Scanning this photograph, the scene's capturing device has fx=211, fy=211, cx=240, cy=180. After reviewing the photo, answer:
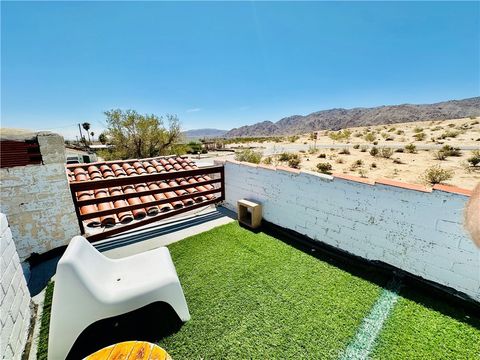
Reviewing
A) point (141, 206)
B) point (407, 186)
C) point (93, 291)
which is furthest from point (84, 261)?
point (407, 186)

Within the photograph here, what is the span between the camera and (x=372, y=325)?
2.18m

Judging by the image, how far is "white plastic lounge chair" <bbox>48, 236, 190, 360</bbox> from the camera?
1735 millimetres

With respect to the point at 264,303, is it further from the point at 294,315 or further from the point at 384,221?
the point at 384,221

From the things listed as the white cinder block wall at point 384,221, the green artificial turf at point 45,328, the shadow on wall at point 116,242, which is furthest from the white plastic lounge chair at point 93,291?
the white cinder block wall at point 384,221

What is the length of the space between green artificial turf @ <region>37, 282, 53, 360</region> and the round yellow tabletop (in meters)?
1.06

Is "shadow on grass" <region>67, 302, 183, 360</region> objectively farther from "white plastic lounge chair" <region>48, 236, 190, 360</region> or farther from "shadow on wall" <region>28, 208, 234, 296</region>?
"shadow on wall" <region>28, 208, 234, 296</region>

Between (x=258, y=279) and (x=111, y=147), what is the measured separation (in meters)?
16.9

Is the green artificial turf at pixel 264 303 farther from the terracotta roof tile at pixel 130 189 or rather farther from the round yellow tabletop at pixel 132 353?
the terracotta roof tile at pixel 130 189

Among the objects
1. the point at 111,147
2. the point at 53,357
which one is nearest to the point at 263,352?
the point at 53,357

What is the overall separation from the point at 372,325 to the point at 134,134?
55.5ft

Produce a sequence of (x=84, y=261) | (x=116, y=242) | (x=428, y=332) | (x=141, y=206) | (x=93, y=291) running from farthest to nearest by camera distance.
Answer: (x=141, y=206), (x=116, y=242), (x=428, y=332), (x=84, y=261), (x=93, y=291)

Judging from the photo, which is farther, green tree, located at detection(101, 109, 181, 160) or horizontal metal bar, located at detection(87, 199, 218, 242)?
green tree, located at detection(101, 109, 181, 160)

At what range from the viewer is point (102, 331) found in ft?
7.20

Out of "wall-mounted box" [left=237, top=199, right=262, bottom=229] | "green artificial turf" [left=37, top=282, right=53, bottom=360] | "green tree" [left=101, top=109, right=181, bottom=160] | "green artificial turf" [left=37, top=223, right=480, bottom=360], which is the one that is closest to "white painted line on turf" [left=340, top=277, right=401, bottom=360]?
"green artificial turf" [left=37, top=223, right=480, bottom=360]
